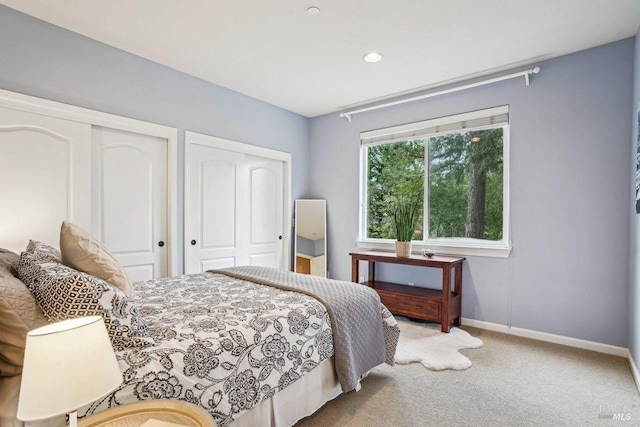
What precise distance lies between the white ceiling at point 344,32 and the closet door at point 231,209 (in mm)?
961

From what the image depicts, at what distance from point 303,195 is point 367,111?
1.44m

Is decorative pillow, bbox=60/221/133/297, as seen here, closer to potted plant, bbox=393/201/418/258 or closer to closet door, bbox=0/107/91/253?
closet door, bbox=0/107/91/253

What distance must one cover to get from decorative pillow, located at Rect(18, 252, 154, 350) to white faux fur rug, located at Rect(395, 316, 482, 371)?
1.99 metres

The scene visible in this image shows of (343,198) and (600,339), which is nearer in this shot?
(600,339)

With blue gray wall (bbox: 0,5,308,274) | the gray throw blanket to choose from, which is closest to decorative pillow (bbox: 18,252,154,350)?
the gray throw blanket

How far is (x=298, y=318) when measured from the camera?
1.74 metres

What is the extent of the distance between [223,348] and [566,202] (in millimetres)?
3092

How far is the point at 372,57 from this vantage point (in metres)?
2.97

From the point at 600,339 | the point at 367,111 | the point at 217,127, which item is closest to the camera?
the point at 600,339

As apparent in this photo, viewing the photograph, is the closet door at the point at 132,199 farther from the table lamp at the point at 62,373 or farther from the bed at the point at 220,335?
the table lamp at the point at 62,373

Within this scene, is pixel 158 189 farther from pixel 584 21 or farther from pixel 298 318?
pixel 584 21

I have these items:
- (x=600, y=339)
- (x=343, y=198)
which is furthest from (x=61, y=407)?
(x=343, y=198)

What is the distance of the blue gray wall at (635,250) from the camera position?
2309 mm

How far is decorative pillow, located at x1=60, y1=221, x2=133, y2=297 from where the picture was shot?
1.46m
